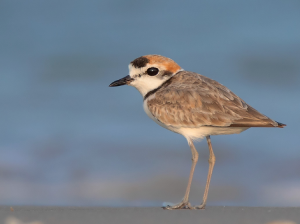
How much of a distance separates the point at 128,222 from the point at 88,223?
0.37 metres

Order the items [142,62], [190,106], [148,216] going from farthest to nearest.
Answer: [142,62] < [190,106] < [148,216]

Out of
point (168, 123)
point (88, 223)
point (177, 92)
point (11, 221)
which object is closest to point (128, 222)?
point (88, 223)

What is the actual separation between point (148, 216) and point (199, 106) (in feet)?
4.97

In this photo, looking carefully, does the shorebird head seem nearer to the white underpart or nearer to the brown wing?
the white underpart

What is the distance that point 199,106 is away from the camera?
223 inches

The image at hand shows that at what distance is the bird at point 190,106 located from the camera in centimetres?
550

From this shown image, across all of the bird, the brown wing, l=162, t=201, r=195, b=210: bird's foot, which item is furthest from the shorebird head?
l=162, t=201, r=195, b=210: bird's foot

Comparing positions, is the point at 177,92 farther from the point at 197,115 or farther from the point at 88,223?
the point at 88,223

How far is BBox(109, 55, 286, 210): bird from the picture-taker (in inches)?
217

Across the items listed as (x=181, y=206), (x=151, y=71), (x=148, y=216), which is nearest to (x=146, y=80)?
(x=151, y=71)

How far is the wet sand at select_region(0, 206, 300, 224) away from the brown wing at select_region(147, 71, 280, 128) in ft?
3.25

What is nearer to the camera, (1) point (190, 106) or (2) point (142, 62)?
(1) point (190, 106)

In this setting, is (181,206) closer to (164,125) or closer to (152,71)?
(164,125)

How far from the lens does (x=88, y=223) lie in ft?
14.8
